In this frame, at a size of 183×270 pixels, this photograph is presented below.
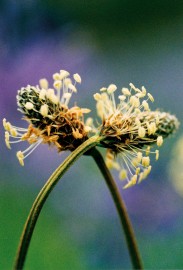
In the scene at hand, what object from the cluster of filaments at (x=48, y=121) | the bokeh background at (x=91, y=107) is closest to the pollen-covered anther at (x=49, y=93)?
the cluster of filaments at (x=48, y=121)

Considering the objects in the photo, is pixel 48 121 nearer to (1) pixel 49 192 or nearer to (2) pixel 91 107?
(1) pixel 49 192

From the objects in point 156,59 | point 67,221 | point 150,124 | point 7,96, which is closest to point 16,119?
point 7,96

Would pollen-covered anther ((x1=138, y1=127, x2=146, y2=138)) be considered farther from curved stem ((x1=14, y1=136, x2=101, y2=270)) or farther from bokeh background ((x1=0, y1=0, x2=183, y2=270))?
bokeh background ((x1=0, y1=0, x2=183, y2=270))

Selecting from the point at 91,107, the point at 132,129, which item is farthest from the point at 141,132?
the point at 91,107

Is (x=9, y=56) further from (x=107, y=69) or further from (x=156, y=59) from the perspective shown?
(x=156, y=59)

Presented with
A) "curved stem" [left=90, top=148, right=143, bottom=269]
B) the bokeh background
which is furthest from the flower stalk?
the bokeh background

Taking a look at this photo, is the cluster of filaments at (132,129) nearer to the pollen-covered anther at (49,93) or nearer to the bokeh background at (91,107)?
the pollen-covered anther at (49,93)
